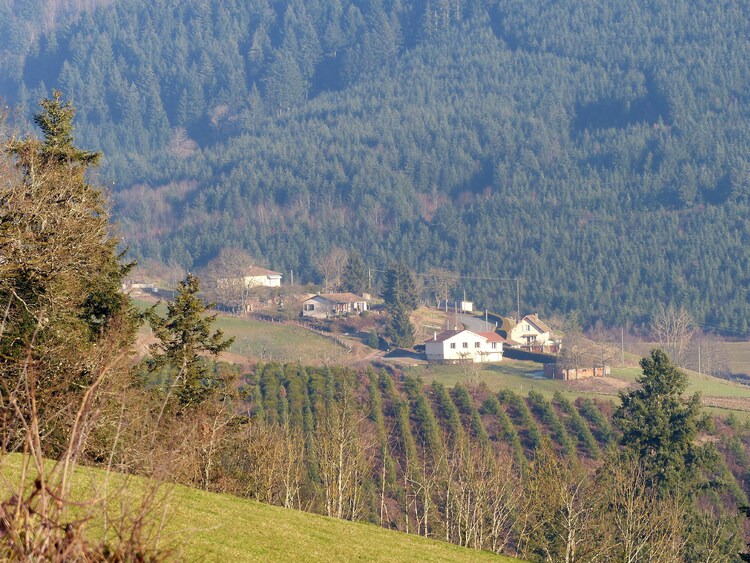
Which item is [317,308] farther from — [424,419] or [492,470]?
[492,470]

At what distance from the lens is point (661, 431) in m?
51.8

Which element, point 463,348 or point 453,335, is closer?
point 463,348

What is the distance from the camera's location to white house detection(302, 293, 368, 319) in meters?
137

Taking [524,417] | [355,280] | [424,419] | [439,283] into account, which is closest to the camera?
[424,419]

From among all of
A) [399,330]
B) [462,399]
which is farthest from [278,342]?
[462,399]

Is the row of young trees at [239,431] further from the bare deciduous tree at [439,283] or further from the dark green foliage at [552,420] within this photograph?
the bare deciduous tree at [439,283]

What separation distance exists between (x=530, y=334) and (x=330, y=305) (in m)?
25.5

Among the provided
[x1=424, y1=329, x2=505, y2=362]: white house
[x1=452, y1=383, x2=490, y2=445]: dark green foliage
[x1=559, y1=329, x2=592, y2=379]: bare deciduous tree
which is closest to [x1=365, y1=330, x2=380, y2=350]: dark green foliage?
[x1=424, y1=329, x2=505, y2=362]: white house

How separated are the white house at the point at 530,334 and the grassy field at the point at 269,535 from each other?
108 m

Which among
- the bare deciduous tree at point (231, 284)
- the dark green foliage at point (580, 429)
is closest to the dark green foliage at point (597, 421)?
the dark green foliage at point (580, 429)

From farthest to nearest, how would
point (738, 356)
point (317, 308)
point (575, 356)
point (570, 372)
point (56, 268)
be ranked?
point (317, 308), point (738, 356), point (575, 356), point (570, 372), point (56, 268)

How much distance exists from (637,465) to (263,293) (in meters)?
105

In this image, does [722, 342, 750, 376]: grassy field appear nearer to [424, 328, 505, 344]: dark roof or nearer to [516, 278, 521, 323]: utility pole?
[424, 328, 505, 344]: dark roof

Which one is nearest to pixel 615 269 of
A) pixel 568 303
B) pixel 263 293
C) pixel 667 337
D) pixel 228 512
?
pixel 568 303
